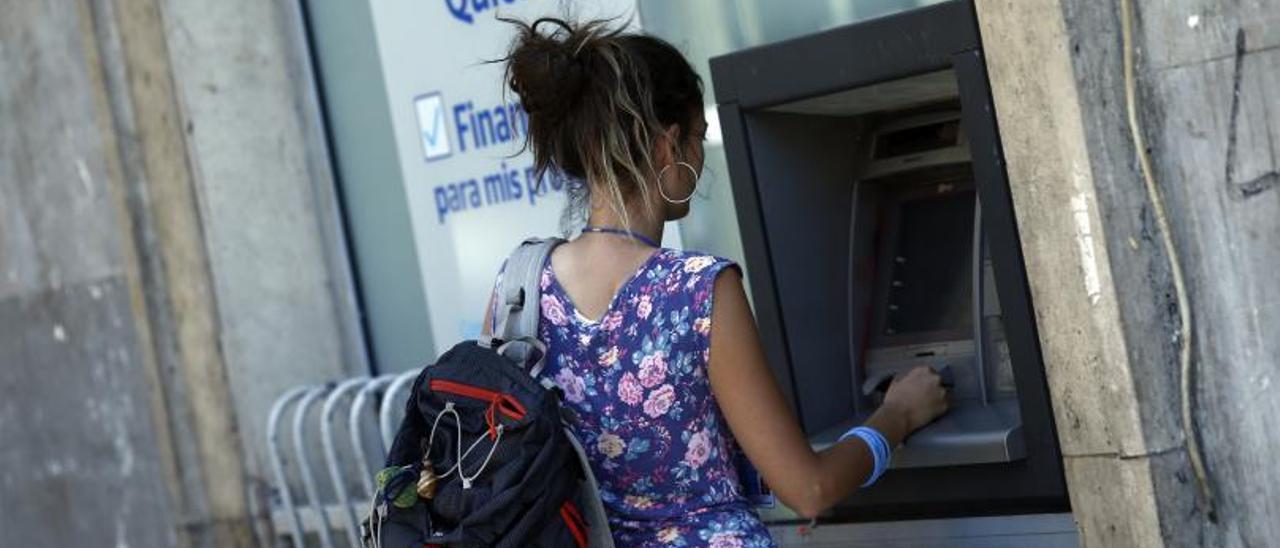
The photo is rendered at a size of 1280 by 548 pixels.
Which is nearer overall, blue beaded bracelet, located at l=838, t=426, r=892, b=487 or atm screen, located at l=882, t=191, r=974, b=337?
blue beaded bracelet, located at l=838, t=426, r=892, b=487

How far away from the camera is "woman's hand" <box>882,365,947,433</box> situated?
3182 millimetres

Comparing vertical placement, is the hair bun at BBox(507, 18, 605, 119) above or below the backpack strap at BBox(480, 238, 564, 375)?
above

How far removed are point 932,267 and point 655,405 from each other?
0.92m

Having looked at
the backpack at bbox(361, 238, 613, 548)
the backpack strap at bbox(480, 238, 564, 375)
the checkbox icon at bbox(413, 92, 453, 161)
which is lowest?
the backpack at bbox(361, 238, 613, 548)

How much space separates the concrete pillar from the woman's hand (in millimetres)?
202

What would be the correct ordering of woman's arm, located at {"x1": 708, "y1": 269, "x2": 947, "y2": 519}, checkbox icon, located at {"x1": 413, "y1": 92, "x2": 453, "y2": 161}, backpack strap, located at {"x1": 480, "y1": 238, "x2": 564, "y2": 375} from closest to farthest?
1. woman's arm, located at {"x1": 708, "y1": 269, "x2": 947, "y2": 519}
2. backpack strap, located at {"x1": 480, "y1": 238, "x2": 564, "y2": 375}
3. checkbox icon, located at {"x1": 413, "y1": 92, "x2": 453, "y2": 161}

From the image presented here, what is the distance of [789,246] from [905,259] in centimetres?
25

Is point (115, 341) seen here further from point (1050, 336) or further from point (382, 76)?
point (1050, 336)

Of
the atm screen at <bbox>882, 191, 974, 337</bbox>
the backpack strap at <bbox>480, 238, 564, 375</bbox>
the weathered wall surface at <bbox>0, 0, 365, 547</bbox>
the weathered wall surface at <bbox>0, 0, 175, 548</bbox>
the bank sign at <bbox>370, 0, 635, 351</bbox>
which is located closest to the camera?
the backpack strap at <bbox>480, 238, 564, 375</bbox>

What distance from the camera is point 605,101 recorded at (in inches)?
113

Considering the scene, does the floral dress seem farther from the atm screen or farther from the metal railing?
the metal railing

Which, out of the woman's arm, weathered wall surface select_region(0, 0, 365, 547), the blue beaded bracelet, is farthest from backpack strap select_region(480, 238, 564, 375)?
weathered wall surface select_region(0, 0, 365, 547)

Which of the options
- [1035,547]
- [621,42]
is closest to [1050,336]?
[1035,547]

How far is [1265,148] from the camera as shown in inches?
121
